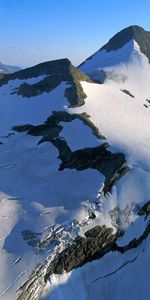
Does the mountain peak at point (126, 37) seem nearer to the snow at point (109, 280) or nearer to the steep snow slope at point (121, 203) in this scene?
the steep snow slope at point (121, 203)

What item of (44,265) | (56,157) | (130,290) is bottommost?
(130,290)

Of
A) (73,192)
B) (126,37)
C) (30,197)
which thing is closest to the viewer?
(30,197)

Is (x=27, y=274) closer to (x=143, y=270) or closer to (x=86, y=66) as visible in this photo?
(x=143, y=270)

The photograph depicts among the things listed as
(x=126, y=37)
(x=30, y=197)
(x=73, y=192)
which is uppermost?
(x=126, y=37)

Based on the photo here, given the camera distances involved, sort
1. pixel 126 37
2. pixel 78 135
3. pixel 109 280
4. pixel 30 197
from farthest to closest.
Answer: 1. pixel 126 37
2. pixel 78 135
3. pixel 30 197
4. pixel 109 280

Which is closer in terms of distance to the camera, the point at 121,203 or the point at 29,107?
the point at 121,203

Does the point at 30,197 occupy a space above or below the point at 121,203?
below

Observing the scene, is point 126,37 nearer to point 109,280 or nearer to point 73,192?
point 73,192

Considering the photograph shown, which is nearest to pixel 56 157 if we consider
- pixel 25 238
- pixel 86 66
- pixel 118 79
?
pixel 25 238

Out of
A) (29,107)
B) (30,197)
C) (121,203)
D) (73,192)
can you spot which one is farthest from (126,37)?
(30,197)
